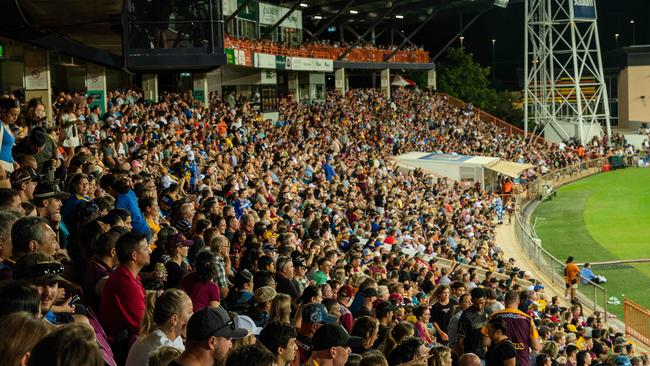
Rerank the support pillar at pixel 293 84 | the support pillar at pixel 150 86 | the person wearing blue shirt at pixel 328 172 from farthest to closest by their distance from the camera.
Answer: the support pillar at pixel 293 84 → the support pillar at pixel 150 86 → the person wearing blue shirt at pixel 328 172

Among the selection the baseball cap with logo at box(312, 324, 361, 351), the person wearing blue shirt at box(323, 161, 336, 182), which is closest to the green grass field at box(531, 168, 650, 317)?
the person wearing blue shirt at box(323, 161, 336, 182)

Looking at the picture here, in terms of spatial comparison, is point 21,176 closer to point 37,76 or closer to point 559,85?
point 37,76

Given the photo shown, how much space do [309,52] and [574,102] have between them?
26282 mm

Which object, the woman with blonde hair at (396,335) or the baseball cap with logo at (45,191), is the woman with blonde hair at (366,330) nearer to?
the woman with blonde hair at (396,335)

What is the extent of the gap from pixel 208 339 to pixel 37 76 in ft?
49.2

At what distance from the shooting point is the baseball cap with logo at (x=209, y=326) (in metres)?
5.15

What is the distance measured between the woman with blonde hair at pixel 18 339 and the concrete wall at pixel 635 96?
70022mm

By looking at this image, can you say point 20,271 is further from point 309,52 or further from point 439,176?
point 309,52

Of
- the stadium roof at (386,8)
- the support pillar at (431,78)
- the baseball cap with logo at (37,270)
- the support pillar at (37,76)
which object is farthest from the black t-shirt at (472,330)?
the support pillar at (431,78)

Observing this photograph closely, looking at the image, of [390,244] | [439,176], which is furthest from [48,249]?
[439,176]

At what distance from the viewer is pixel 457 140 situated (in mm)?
51469

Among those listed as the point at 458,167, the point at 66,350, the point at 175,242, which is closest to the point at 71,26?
the point at 175,242

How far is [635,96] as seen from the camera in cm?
7062

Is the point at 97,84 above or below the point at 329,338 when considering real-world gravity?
above
